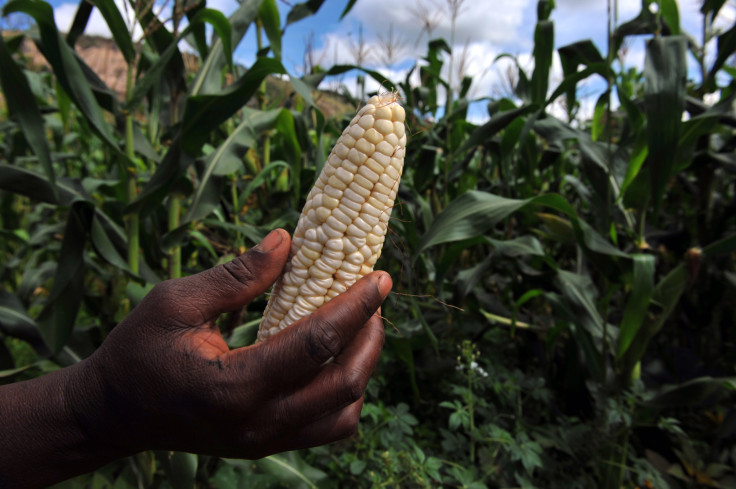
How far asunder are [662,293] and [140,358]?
2.05m

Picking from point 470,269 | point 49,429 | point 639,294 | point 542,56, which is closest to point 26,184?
point 49,429

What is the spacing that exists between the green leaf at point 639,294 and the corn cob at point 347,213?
1.32m

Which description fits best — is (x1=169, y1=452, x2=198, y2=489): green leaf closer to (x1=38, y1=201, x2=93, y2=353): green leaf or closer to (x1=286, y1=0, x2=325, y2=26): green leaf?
(x1=38, y1=201, x2=93, y2=353): green leaf

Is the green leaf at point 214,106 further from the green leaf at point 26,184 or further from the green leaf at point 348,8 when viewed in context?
the green leaf at point 348,8

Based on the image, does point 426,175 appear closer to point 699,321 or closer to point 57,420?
point 699,321

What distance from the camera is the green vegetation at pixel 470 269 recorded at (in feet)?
5.26

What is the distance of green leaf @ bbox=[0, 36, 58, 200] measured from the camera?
4.94 feet

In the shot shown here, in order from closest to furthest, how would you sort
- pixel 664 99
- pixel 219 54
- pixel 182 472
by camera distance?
pixel 182 472 < pixel 664 99 < pixel 219 54

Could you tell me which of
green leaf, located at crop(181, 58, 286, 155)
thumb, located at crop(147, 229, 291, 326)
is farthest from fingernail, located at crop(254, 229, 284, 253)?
green leaf, located at crop(181, 58, 286, 155)

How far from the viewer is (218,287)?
860 millimetres

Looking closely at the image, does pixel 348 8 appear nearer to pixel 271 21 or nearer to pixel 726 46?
pixel 271 21

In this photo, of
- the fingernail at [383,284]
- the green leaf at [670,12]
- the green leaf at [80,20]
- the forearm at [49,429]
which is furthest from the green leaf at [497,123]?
the forearm at [49,429]

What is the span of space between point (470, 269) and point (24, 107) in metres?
1.98

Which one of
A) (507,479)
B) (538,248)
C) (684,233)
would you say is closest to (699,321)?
(684,233)
